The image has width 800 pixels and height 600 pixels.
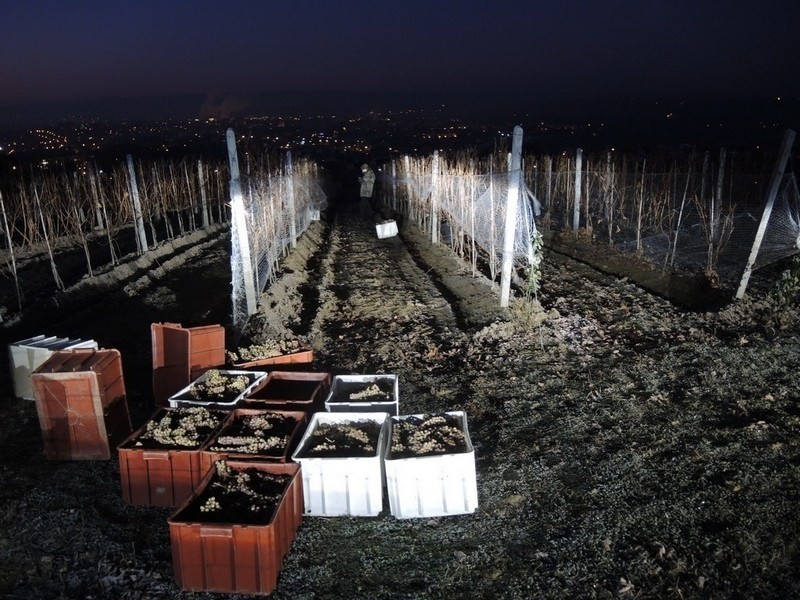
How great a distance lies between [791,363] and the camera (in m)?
5.84

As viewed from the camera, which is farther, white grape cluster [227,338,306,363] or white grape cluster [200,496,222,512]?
white grape cluster [227,338,306,363]

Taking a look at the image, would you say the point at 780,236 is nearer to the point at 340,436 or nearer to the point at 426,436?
the point at 426,436

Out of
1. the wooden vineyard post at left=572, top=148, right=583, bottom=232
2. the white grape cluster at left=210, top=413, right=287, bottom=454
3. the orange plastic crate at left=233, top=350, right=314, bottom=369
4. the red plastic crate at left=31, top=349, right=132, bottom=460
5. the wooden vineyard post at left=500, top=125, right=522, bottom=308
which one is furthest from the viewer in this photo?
the wooden vineyard post at left=572, top=148, right=583, bottom=232

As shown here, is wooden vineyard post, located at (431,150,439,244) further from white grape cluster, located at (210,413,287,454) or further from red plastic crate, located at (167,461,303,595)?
red plastic crate, located at (167,461,303,595)

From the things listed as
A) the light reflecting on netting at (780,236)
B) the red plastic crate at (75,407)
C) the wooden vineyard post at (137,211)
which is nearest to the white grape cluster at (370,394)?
the red plastic crate at (75,407)

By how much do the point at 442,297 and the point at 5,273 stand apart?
8.61m

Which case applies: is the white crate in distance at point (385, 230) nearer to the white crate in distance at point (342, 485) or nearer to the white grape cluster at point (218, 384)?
the white grape cluster at point (218, 384)

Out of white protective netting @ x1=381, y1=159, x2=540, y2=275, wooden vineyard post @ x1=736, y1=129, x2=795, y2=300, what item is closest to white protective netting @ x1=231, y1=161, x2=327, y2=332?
white protective netting @ x1=381, y1=159, x2=540, y2=275

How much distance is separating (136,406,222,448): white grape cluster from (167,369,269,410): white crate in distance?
11cm

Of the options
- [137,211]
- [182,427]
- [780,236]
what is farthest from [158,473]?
[137,211]

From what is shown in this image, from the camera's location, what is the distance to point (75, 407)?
4.61m

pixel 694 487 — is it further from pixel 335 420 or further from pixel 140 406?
pixel 140 406

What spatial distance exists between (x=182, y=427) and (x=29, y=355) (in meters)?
2.25

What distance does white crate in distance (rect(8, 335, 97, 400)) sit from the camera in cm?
544
